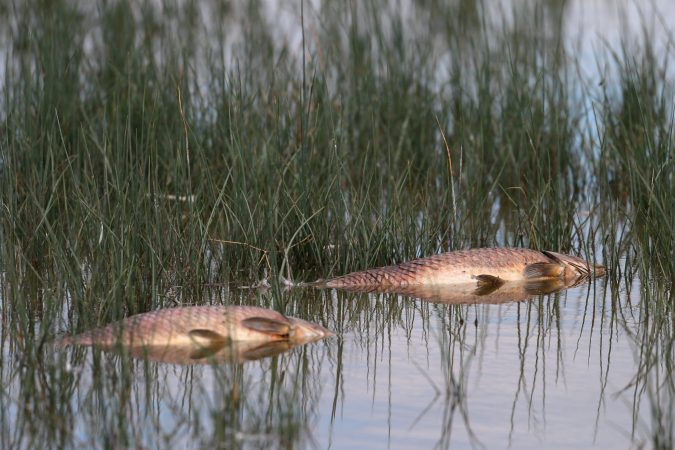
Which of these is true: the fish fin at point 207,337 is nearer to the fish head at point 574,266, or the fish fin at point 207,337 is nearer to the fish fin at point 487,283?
the fish fin at point 487,283

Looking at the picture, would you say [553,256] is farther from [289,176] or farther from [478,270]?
[289,176]

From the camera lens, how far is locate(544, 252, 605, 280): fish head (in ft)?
19.8

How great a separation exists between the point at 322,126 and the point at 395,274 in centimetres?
227

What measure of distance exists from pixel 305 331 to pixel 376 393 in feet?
2.47

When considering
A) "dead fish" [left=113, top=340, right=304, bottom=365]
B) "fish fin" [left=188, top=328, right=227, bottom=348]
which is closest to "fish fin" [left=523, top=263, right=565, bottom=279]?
"dead fish" [left=113, top=340, right=304, bottom=365]

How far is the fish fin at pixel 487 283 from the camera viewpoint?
19.4ft

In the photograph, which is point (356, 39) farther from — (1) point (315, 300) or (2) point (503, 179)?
(1) point (315, 300)

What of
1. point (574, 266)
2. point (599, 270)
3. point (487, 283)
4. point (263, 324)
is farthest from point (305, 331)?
point (599, 270)

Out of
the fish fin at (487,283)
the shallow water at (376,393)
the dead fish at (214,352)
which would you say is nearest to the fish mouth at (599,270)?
the fish fin at (487,283)

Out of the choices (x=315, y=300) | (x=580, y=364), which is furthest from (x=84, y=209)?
(x=580, y=364)

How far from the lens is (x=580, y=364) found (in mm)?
4363

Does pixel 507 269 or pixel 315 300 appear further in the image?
pixel 507 269

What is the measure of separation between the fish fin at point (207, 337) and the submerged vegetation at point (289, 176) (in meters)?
0.30

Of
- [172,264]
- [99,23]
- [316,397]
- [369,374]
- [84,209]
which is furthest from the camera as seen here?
[99,23]
